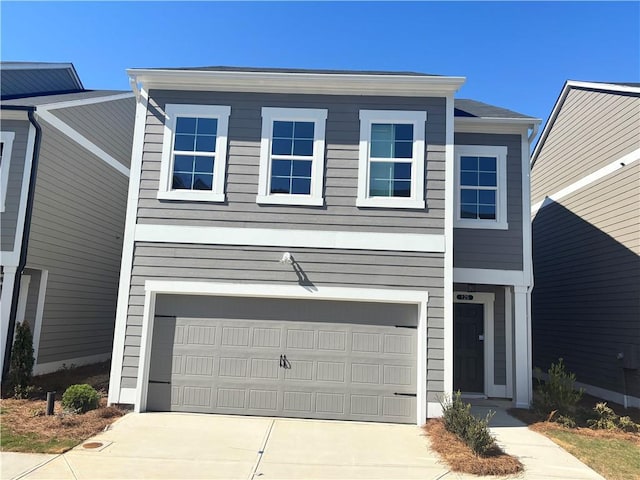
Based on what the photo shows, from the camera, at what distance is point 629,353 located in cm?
995

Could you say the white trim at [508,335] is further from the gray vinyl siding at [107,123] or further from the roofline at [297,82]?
the gray vinyl siding at [107,123]

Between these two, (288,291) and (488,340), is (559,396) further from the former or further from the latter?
(288,291)

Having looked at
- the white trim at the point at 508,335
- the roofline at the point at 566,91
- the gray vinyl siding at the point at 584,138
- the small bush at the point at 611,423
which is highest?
the roofline at the point at 566,91

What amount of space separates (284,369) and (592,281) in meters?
8.27

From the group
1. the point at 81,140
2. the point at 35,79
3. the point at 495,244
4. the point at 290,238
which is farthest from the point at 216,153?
the point at 35,79

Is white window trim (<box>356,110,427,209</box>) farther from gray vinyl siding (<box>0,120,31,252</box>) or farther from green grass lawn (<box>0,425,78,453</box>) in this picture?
gray vinyl siding (<box>0,120,31,252</box>)

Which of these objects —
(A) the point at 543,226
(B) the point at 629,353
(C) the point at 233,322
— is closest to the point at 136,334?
(C) the point at 233,322

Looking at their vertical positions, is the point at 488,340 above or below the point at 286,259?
below

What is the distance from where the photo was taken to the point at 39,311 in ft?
34.8

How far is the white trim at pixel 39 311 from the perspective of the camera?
1048cm

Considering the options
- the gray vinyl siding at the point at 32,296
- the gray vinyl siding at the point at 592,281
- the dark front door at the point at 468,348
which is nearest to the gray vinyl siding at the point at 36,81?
the gray vinyl siding at the point at 32,296

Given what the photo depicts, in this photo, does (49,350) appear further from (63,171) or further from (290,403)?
(290,403)

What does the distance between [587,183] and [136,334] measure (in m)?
11.1

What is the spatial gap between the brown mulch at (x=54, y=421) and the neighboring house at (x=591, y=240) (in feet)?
32.8
